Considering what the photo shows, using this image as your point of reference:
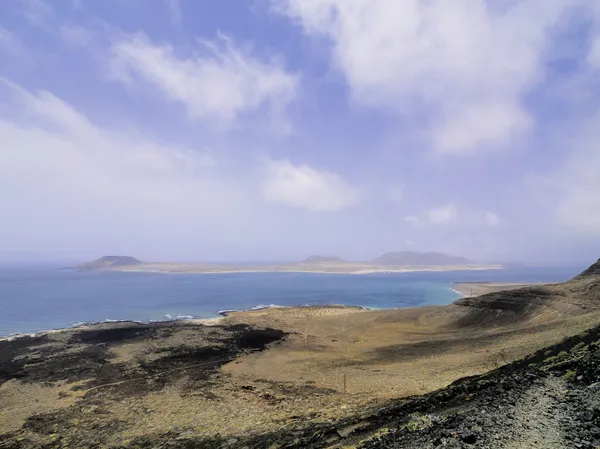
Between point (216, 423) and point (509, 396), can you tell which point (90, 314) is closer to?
point (216, 423)

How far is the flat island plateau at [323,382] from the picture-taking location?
24.7ft

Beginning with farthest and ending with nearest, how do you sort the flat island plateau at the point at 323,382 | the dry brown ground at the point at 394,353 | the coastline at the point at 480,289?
the coastline at the point at 480,289 < the dry brown ground at the point at 394,353 < the flat island plateau at the point at 323,382

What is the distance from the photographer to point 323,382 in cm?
1986

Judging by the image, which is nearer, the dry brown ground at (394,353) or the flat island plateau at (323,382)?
the flat island plateau at (323,382)

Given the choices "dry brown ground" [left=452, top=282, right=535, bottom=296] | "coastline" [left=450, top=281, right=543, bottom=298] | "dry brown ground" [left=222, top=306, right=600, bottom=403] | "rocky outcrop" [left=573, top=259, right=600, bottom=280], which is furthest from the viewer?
"dry brown ground" [left=452, top=282, right=535, bottom=296]

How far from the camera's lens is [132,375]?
22.3 metres

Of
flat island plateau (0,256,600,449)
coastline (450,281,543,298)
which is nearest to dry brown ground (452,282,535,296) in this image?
coastline (450,281,543,298)

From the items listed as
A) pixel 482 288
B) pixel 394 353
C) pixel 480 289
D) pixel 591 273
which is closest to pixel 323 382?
pixel 394 353

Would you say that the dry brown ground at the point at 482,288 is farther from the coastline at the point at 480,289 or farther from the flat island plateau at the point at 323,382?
the flat island plateau at the point at 323,382

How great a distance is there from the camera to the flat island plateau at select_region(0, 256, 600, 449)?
7.53 m

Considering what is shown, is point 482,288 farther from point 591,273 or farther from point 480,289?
point 591,273

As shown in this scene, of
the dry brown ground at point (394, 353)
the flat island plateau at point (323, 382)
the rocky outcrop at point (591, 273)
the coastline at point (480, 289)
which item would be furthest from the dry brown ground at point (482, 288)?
the dry brown ground at point (394, 353)

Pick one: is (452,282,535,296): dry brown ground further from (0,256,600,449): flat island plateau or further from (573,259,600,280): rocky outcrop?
(0,256,600,449): flat island plateau

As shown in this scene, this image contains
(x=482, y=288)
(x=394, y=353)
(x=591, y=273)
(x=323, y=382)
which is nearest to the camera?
(x=323, y=382)
